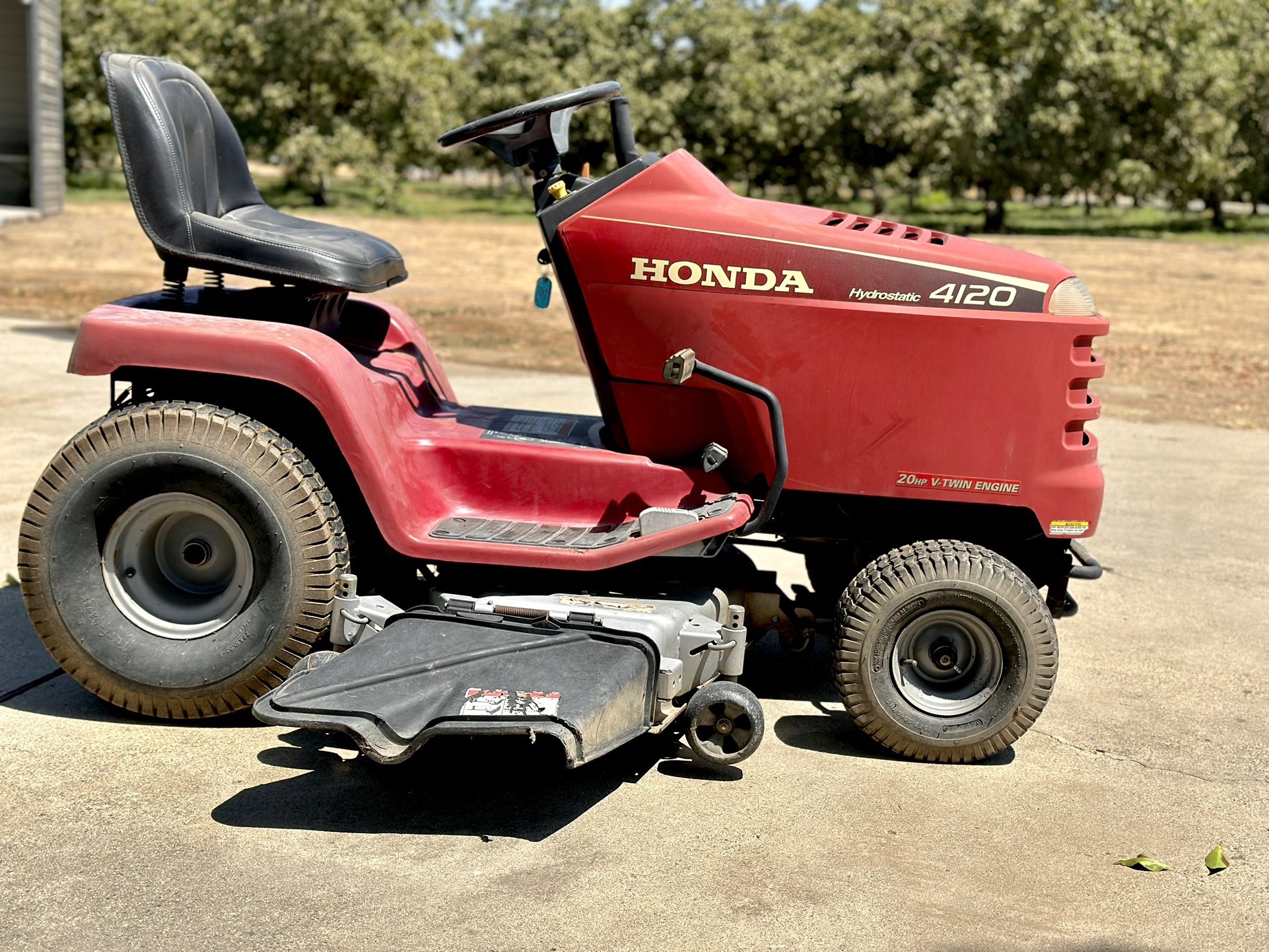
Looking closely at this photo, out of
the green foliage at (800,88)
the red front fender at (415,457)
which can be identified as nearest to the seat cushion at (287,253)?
the red front fender at (415,457)

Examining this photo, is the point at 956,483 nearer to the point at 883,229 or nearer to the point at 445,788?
the point at 883,229

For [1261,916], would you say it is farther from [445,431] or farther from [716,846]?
[445,431]

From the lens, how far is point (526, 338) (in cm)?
1354

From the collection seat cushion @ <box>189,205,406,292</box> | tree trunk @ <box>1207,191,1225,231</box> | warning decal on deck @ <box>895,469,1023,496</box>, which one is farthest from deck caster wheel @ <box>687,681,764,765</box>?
tree trunk @ <box>1207,191,1225,231</box>

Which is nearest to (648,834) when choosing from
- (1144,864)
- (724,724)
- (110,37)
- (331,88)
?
(724,724)

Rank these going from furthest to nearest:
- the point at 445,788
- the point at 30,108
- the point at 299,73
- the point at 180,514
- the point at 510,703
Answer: the point at 299,73 → the point at 30,108 → the point at 180,514 → the point at 445,788 → the point at 510,703

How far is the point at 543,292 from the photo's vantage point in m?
4.56

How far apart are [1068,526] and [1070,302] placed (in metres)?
0.69

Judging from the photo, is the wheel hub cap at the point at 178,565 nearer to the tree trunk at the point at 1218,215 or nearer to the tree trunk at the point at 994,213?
the tree trunk at the point at 994,213

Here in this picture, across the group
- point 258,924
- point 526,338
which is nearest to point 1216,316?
point 526,338

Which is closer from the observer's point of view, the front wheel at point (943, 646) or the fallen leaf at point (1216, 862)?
the fallen leaf at point (1216, 862)

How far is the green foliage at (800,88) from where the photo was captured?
3181 centimetres

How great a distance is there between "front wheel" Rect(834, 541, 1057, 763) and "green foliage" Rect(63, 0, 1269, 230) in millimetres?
29547

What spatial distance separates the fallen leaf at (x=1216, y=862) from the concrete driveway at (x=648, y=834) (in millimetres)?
24
